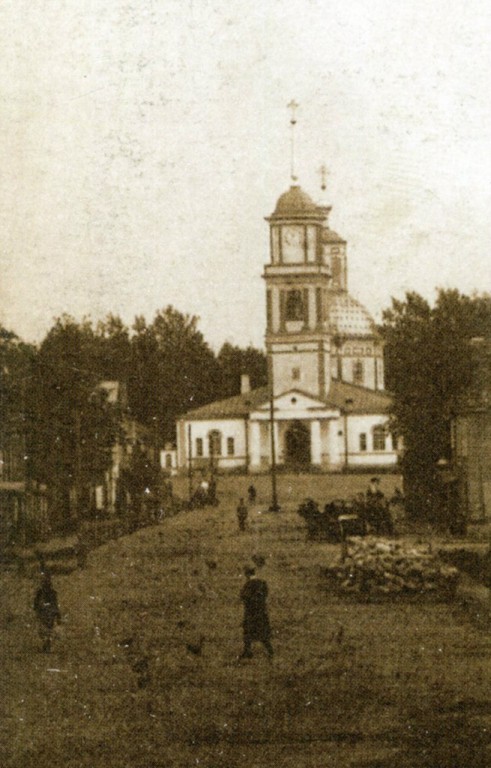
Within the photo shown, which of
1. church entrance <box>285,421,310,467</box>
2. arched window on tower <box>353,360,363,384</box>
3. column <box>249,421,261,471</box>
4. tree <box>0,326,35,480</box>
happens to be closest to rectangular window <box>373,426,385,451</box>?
church entrance <box>285,421,310,467</box>

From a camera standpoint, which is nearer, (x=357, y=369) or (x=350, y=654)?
(x=350, y=654)

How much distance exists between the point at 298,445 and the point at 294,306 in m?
1.39

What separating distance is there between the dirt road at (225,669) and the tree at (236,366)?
776 millimetres

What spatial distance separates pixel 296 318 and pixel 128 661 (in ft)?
7.51

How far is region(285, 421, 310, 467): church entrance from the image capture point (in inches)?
302

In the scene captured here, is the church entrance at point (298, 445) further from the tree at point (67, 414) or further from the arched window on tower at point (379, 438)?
the tree at point (67, 414)

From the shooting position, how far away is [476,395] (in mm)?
8797

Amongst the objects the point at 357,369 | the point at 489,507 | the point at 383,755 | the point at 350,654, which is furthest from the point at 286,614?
the point at 357,369

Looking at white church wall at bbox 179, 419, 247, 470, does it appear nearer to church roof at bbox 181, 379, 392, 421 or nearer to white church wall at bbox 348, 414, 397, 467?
church roof at bbox 181, 379, 392, 421

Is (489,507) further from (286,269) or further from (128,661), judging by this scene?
(128,661)

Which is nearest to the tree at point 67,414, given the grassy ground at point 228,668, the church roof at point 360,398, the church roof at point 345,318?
the grassy ground at point 228,668

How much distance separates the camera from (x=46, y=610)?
6.68m

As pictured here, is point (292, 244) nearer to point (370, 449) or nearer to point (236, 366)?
point (236, 366)

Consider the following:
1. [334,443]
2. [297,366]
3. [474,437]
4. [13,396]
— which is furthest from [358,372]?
[13,396]
